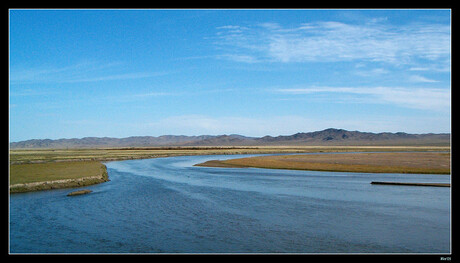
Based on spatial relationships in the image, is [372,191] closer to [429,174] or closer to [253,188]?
[253,188]

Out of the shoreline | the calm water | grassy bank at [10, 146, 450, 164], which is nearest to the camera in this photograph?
the calm water

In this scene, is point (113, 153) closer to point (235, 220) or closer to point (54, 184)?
point (54, 184)

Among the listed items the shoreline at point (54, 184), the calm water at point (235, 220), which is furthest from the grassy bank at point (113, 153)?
the calm water at point (235, 220)

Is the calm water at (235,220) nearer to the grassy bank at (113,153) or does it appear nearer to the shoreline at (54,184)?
the shoreline at (54,184)

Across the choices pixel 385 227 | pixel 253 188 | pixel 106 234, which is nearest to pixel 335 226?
pixel 385 227

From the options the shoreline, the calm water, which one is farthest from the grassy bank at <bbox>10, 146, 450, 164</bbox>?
the calm water

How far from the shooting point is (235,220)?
18.6 meters

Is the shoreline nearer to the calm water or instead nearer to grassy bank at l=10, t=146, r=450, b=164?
the calm water

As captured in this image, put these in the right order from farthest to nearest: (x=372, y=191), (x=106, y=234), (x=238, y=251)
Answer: (x=372, y=191), (x=106, y=234), (x=238, y=251)

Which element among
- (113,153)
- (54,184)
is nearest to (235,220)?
(54,184)

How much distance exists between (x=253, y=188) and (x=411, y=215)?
1306cm

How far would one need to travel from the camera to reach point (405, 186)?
28.3m

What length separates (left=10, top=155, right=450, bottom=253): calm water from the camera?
14.6 metres
